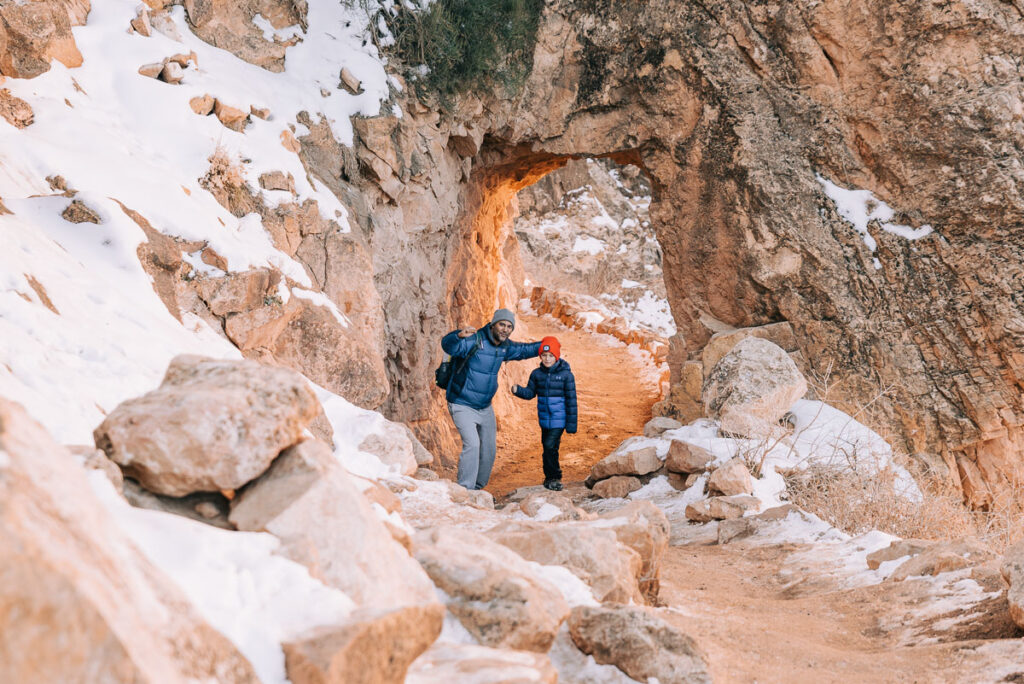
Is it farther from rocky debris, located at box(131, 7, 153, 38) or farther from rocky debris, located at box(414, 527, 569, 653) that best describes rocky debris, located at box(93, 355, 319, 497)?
rocky debris, located at box(131, 7, 153, 38)

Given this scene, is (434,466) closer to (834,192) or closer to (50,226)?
(50,226)

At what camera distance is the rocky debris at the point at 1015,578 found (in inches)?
104

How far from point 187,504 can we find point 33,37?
454 cm

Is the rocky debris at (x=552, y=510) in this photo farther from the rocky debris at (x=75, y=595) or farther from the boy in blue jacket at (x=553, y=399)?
the rocky debris at (x=75, y=595)

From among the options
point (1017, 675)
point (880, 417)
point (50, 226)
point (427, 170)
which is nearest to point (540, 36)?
point (427, 170)

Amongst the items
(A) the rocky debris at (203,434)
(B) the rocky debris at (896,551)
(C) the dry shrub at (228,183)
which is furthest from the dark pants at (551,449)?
(A) the rocky debris at (203,434)

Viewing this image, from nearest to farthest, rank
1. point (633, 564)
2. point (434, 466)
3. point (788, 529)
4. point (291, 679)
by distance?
point (291, 679) → point (633, 564) → point (788, 529) → point (434, 466)

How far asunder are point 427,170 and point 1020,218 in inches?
239

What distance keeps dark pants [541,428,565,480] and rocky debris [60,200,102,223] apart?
422 cm

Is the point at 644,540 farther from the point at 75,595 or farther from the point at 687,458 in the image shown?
the point at 687,458

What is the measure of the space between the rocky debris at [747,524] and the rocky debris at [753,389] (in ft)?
4.86

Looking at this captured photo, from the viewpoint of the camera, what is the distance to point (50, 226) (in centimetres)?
407

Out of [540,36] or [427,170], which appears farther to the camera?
[540,36]

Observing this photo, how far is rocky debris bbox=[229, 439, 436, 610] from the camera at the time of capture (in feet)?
5.59
